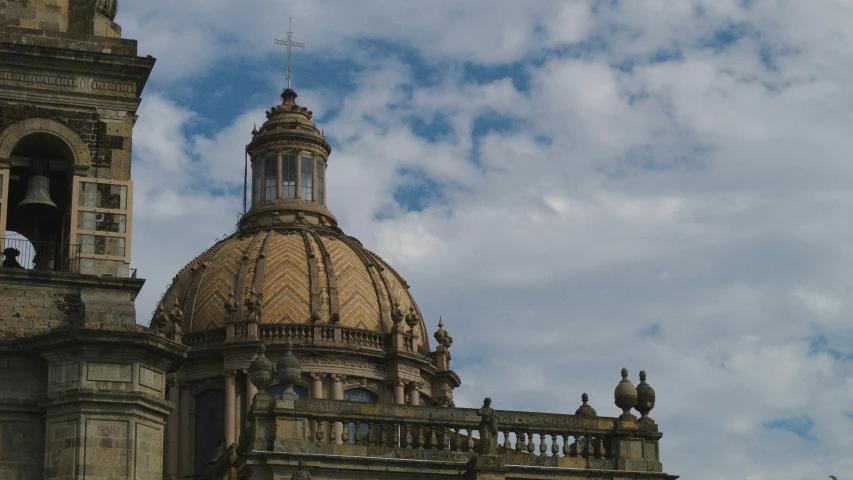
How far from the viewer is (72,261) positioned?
31.3 metres

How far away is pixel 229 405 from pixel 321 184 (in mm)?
9708

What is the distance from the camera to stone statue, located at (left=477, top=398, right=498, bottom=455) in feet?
104

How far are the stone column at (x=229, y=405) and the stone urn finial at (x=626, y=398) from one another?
21.0 metres

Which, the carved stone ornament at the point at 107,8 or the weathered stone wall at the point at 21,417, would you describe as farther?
the carved stone ornament at the point at 107,8

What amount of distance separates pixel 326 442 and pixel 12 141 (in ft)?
24.0

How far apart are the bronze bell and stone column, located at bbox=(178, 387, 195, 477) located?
2164 cm

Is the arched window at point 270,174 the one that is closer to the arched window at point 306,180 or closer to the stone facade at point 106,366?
the arched window at point 306,180

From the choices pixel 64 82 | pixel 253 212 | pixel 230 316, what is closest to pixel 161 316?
pixel 230 316

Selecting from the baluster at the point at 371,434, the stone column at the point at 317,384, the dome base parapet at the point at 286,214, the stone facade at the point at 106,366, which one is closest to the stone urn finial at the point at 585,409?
the stone facade at the point at 106,366

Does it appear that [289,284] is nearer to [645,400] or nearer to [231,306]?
[231,306]

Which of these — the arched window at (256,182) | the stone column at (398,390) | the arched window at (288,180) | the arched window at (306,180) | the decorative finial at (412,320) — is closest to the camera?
the stone column at (398,390)

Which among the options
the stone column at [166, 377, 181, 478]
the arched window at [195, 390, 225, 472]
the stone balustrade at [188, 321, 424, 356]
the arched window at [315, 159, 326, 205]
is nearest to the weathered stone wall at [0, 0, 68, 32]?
the stone balustrade at [188, 321, 424, 356]

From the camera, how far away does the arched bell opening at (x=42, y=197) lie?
3219cm

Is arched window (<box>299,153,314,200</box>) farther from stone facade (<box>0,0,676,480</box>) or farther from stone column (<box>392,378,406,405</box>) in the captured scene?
stone facade (<box>0,0,676,480</box>)
